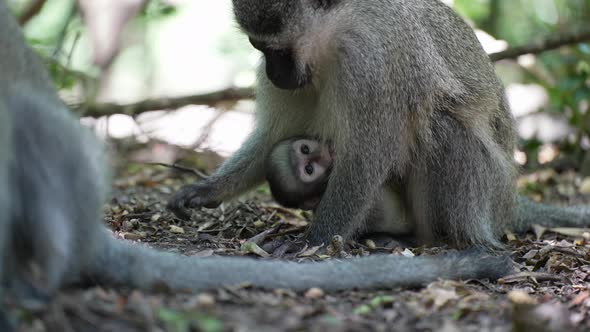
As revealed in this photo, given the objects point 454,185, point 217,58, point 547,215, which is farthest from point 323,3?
point 217,58

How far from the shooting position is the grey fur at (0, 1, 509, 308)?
3.39m

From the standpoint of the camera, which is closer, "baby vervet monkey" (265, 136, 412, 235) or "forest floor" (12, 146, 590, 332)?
"forest floor" (12, 146, 590, 332)

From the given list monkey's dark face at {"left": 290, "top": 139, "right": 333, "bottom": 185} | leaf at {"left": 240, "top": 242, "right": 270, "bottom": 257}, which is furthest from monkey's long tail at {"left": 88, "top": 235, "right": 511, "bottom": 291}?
monkey's dark face at {"left": 290, "top": 139, "right": 333, "bottom": 185}

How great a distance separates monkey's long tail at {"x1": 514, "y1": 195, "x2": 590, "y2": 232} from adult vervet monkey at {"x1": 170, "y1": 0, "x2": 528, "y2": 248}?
0.38m

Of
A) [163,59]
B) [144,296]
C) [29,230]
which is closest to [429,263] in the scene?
[144,296]

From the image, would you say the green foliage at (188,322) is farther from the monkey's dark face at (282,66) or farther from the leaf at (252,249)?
the monkey's dark face at (282,66)

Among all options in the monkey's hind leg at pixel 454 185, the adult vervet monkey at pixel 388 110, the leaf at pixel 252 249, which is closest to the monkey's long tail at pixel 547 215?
the adult vervet monkey at pixel 388 110

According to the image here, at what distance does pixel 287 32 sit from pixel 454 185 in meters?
1.73

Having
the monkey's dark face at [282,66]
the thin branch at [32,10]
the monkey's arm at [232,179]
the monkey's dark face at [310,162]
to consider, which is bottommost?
the monkey's arm at [232,179]

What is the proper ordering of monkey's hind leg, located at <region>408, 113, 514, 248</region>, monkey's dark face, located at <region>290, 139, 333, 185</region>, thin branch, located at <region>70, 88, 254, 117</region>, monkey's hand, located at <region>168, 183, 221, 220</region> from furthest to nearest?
thin branch, located at <region>70, 88, 254, 117</region>
monkey's hand, located at <region>168, 183, 221, 220</region>
monkey's dark face, located at <region>290, 139, 333, 185</region>
monkey's hind leg, located at <region>408, 113, 514, 248</region>

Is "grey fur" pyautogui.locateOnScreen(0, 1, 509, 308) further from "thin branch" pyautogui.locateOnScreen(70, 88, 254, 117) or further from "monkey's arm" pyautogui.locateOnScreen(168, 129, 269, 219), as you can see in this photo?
"thin branch" pyautogui.locateOnScreen(70, 88, 254, 117)

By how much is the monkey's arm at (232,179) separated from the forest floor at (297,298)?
0.22 metres

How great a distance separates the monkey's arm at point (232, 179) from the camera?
6.43 m

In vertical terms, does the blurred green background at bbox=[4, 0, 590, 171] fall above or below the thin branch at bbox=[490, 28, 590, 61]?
below
